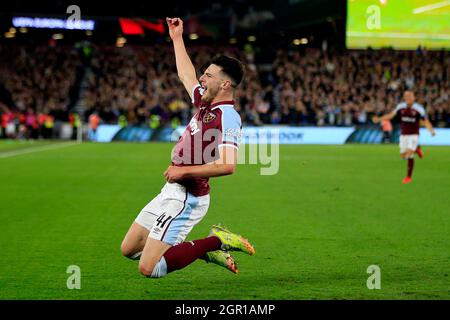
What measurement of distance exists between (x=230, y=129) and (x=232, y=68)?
23.5 inches

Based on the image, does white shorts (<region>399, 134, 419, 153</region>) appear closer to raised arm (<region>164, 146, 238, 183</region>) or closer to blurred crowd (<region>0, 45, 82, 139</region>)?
raised arm (<region>164, 146, 238, 183</region>)

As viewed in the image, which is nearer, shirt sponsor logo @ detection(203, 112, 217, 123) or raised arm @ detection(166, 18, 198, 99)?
shirt sponsor logo @ detection(203, 112, 217, 123)

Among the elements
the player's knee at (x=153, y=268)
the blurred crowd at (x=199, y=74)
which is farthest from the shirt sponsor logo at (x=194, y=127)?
the blurred crowd at (x=199, y=74)

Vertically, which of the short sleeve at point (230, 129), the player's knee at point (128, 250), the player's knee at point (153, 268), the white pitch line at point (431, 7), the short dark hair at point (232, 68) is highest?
the white pitch line at point (431, 7)

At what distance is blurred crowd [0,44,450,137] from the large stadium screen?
25.0ft

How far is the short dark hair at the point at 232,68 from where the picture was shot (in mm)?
6476

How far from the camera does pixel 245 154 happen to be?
2938 cm

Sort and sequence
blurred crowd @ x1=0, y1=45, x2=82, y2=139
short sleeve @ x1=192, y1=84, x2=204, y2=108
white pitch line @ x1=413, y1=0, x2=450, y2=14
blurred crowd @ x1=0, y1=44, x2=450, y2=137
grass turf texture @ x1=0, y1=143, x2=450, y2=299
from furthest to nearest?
blurred crowd @ x1=0, y1=44, x2=450, y2=137 < blurred crowd @ x1=0, y1=45, x2=82, y2=139 < white pitch line @ x1=413, y1=0, x2=450, y2=14 < short sleeve @ x1=192, y1=84, x2=204, y2=108 < grass turf texture @ x1=0, y1=143, x2=450, y2=299

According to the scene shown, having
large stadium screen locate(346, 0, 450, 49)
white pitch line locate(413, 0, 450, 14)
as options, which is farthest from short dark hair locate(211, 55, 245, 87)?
white pitch line locate(413, 0, 450, 14)

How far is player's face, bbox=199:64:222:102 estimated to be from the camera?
21.3 ft

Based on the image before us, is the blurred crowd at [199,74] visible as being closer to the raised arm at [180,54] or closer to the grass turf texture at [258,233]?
the grass turf texture at [258,233]

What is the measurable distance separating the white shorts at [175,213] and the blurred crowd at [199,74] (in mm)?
32400
